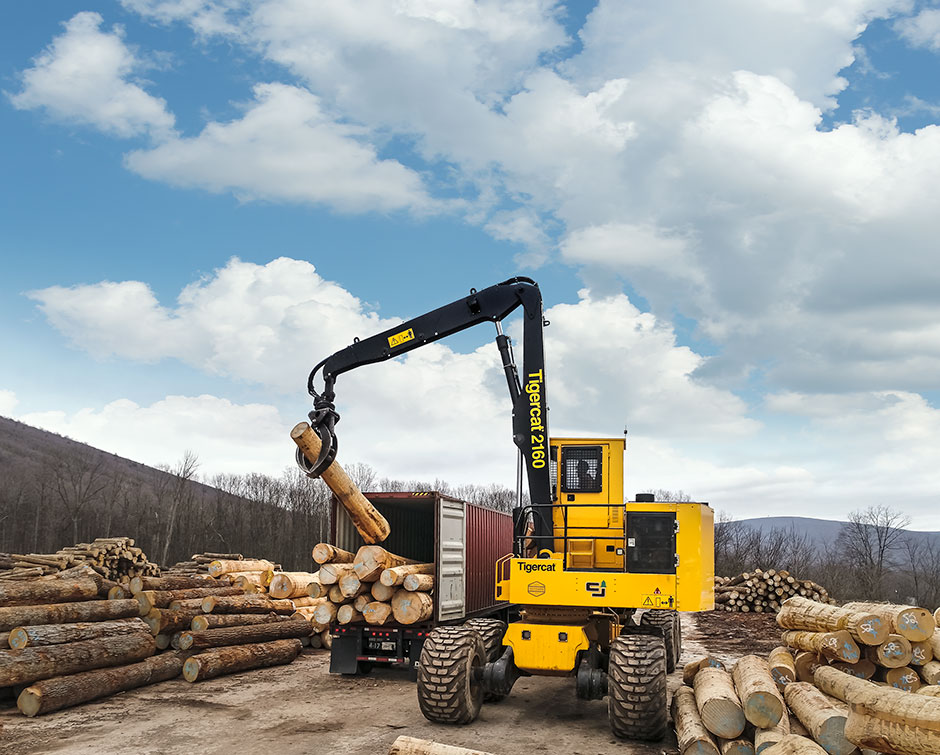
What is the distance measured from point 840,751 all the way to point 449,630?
4443 mm

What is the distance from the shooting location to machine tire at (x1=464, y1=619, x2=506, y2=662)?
1055cm

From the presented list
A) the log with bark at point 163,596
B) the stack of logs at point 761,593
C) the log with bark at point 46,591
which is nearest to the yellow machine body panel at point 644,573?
the log with bark at point 163,596

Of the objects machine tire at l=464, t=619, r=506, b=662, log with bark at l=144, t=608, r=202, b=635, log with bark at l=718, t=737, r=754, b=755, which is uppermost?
machine tire at l=464, t=619, r=506, b=662

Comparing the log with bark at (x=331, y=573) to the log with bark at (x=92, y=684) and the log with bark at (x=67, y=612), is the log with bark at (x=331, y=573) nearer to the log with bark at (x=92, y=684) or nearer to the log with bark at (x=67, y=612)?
the log with bark at (x=92, y=684)

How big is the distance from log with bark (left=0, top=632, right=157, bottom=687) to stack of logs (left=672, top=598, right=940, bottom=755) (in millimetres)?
8543

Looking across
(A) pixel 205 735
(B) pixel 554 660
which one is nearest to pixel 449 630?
(B) pixel 554 660

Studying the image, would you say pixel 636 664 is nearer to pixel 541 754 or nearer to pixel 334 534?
pixel 541 754

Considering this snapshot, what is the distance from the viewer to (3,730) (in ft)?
33.8

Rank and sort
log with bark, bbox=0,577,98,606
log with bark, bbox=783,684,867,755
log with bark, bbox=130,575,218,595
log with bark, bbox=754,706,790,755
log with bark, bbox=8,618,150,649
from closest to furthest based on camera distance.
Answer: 1. log with bark, bbox=754,706,790,755
2. log with bark, bbox=783,684,867,755
3. log with bark, bbox=8,618,150,649
4. log with bark, bbox=0,577,98,606
5. log with bark, bbox=130,575,218,595

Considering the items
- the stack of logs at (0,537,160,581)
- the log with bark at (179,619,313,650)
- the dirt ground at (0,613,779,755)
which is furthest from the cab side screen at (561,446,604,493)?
the stack of logs at (0,537,160,581)

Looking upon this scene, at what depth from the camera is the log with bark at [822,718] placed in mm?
7844

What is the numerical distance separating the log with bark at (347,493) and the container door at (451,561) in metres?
1.19

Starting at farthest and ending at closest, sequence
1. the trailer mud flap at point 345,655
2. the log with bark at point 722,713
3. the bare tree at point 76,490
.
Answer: the bare tree at point 76,490 → the trailer mud flap at point 345,655 → the log with bark at point 722,713

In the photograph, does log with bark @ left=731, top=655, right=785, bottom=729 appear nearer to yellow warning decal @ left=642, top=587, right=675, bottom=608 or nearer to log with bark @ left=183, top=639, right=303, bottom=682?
yellow warning decal @ left=642, top=587, right=675, bottom=608
